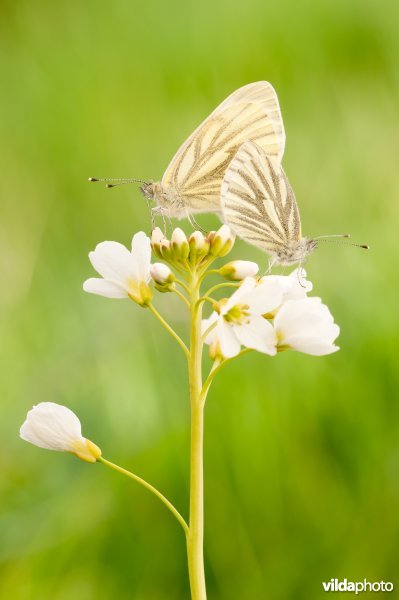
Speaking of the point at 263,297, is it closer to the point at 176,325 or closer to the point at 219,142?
the point at 219,142

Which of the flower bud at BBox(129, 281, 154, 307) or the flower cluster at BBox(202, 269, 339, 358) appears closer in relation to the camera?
the flower cluster at BBox(202, 269, 339, 358)

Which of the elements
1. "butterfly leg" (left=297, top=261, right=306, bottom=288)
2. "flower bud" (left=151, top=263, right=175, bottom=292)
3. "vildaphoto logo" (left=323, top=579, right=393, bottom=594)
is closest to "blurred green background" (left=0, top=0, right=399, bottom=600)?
"vildaphoto logo" (left=323, top=579, right=393, bottom=594)

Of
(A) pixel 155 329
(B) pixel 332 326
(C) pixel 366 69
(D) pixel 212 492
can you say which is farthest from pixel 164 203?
(C) pixel 366 69

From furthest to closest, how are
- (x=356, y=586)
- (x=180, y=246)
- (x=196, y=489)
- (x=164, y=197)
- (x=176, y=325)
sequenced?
(x=176, y=325), (x=356, y=586), (x=164, y=197), (x=180, y=246), (x=196, y=489)

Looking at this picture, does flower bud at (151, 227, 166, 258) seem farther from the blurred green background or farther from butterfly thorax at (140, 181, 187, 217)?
the blurred green background

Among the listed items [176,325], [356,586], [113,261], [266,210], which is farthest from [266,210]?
[176,325]
